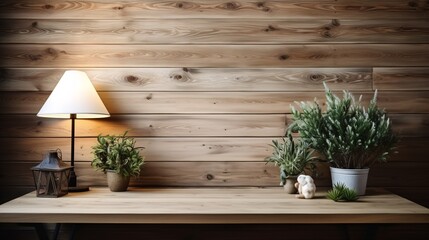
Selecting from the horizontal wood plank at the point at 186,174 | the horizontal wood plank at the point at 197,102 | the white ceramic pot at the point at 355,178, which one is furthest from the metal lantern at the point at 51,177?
the white ceramic pot at the point at 355,178

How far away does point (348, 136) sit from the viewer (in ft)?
5.05

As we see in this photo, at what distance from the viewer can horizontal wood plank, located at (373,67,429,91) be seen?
6.04 ft

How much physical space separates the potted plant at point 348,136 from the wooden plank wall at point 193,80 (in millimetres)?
225

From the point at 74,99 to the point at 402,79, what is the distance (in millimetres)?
1515

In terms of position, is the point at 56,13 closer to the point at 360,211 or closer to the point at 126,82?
the point at 126,82

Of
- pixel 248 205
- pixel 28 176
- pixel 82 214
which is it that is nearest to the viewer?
pixel 82 214

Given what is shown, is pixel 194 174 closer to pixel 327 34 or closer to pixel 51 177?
pixel 51 177

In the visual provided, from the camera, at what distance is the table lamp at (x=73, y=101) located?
1600 millimetres

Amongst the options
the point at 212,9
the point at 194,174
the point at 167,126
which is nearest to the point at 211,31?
the point at 212,9

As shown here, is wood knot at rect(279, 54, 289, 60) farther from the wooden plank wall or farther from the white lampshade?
the white lampshade

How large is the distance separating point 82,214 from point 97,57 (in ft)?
2.72

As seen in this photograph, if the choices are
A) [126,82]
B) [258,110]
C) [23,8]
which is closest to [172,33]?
[126,82]

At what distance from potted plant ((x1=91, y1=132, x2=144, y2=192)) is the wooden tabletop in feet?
0.32

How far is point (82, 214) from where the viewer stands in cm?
129
